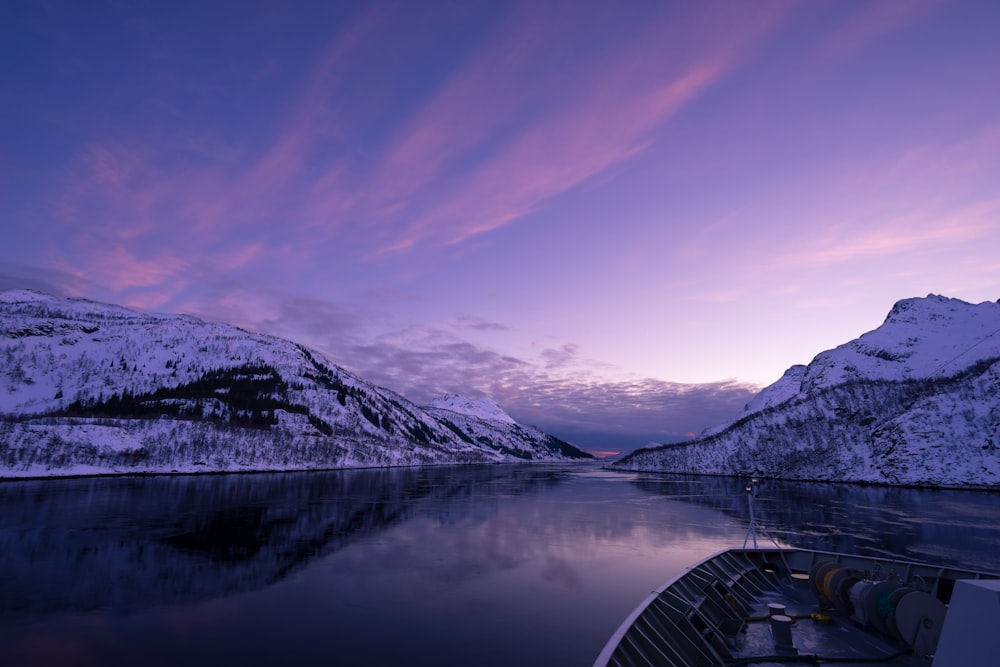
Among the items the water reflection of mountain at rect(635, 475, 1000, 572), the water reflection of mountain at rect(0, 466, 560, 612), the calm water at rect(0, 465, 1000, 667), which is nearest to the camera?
the calm water at rect(0, 465, 1000, 667)

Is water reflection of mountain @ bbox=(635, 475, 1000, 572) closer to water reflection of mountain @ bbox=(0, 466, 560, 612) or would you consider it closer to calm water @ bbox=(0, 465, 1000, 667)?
calm water @ bbox=(0, 465, 1000, 667)

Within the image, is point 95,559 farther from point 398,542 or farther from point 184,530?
point 398,542

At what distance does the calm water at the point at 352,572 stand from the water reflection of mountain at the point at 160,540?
0.24m

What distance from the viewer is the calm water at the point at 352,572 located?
21.8 m

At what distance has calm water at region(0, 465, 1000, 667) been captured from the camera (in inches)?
858

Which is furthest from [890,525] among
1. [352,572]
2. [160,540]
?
[160,540]

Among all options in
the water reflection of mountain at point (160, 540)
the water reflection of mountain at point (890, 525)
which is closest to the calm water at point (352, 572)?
the water reflection of mountain at point (160, 540)

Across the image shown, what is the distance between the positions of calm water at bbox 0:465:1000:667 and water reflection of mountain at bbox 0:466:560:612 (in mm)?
236

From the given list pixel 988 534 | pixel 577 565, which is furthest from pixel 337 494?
pixel 988 534

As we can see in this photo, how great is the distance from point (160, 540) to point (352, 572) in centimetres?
2282

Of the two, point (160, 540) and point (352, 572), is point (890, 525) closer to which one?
point (352, 572)

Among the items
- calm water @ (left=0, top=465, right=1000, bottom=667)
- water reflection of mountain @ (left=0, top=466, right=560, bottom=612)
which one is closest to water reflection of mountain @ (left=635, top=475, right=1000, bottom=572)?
calm water @ (left=0, top=465, right=1000, bottom=667)

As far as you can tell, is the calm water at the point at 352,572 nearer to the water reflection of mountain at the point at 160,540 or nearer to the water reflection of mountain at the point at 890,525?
the water reflection of mountain at the point at 160,540

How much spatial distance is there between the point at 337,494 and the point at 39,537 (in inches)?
2153
